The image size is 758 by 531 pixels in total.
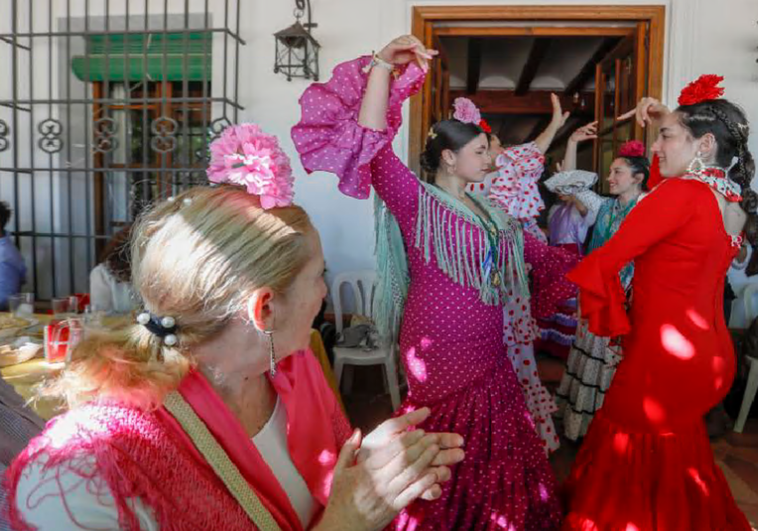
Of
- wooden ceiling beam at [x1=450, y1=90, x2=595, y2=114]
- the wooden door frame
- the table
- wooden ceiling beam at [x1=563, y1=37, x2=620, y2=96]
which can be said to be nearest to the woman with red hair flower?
the wooden door frame

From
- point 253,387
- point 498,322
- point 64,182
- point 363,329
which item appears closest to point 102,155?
point 64,182

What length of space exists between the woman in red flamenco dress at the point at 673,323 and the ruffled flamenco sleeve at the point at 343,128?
717mm

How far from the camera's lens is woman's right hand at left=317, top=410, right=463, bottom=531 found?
0.93 meters

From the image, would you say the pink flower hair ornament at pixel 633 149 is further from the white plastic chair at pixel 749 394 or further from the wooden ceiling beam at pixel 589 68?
the wooden ceiling beam at pixel 589 68

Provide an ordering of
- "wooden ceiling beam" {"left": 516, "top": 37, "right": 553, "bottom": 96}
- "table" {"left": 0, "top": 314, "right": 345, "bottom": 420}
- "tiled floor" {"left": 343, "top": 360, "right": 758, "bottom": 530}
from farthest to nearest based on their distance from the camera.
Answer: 1. "wooden ceiling beam" {"left": 516, "top": 37, "right": 553, "bottom": 96}
2. "tiled floor" {"left": 343, "top": 360, "right": 758, "bottom": 530}
3. "table" {"left": 0, "top": 314, "right": 345, "bottom": 420}

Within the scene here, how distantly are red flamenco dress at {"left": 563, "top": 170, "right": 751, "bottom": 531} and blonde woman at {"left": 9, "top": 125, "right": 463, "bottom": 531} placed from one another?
1.03 m

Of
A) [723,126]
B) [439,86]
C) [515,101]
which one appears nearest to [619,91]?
[439,86]

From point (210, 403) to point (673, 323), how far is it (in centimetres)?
143

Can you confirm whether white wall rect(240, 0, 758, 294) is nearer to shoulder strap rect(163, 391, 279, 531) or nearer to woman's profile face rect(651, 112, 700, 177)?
woman's profile face rect(651, 112, 700, 177)

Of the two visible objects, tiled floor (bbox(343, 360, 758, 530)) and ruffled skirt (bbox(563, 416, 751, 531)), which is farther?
tiled floor (bbox(343, 360, 758, 530))

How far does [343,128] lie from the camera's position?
1691 mm

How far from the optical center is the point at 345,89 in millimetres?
1700

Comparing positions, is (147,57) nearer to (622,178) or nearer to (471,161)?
(471,161)

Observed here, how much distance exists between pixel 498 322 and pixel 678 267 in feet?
1.98
